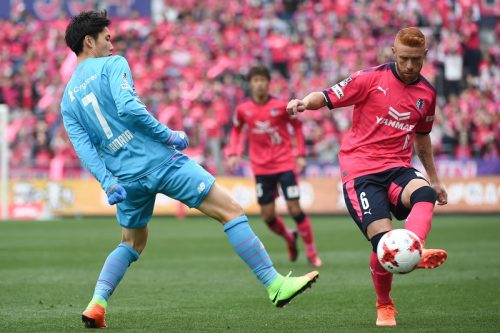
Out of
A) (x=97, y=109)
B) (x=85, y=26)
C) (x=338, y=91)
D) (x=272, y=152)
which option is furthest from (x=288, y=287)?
(x=272, y=152)

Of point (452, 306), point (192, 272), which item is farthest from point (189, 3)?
point (452, 306)

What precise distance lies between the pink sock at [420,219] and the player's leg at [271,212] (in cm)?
642

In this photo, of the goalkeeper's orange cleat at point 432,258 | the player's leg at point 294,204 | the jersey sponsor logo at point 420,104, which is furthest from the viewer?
the player's leg at point 294,204

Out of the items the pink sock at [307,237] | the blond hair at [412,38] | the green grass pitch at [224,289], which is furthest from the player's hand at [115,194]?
the pink sock at [307,237]

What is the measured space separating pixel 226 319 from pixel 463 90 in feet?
69.5

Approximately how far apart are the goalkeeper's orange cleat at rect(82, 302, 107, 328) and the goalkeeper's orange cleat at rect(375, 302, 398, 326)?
216 centimetres

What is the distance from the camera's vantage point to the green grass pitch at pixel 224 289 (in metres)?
7.73

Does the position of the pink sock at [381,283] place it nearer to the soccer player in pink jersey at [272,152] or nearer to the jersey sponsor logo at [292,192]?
the soccer player in pink jersey at [272,152]

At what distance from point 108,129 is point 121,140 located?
13 centimetres

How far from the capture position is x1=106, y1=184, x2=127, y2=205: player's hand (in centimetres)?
712

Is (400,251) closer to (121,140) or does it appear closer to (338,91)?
(338,91)

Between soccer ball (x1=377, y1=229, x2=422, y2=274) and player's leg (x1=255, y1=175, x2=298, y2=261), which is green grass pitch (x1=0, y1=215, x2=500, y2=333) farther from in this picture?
soccer ball (x1=377, y1=229, x2=422, y2=274)

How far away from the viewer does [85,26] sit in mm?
7469

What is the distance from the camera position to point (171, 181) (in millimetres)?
7441
